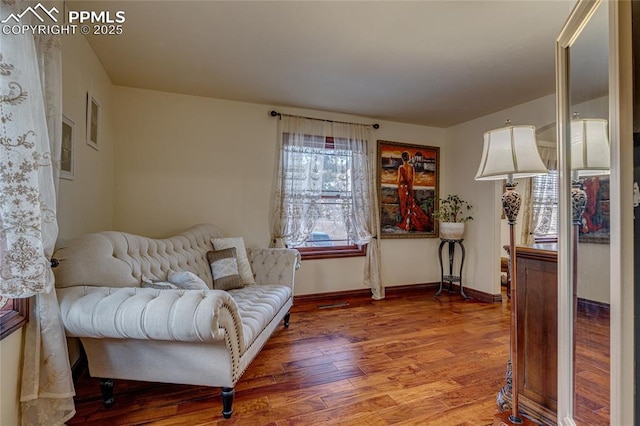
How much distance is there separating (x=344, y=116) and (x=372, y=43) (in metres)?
1.66

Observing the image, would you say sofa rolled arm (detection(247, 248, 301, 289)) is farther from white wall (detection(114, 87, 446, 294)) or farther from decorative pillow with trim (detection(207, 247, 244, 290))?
white wall (detection(114, 87, 446, 294))

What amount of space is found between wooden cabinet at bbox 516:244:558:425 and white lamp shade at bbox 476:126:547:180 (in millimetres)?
446

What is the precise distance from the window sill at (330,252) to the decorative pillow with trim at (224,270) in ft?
3.77

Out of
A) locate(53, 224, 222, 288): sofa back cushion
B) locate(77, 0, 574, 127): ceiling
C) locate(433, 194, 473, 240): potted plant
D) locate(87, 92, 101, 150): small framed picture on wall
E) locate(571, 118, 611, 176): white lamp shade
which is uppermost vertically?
locate(77, 0, 574, 127): ceiling

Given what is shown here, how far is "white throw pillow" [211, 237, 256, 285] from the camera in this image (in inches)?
109

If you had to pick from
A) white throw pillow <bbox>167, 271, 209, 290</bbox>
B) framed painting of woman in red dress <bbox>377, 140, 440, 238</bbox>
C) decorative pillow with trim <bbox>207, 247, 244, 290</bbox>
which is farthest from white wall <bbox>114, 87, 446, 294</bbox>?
white throw pillow <bbox>167, 271, 209, 290</bbox>

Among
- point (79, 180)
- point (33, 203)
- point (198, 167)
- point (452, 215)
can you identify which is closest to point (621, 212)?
point (33, 203)

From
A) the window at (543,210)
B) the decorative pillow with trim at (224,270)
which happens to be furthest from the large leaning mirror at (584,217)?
the window at (543,210)

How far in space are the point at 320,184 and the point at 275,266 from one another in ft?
4.12

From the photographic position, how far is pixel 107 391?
1677 mm

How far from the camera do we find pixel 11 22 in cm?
114

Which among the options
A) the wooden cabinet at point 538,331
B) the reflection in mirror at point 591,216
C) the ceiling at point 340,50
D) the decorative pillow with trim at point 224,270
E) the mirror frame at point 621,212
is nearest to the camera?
the mirror frame at point 621,212

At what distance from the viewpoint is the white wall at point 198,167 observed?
3.06m

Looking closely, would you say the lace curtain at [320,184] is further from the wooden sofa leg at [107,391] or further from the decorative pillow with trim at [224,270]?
the wooden sofa leg at [107,391]
